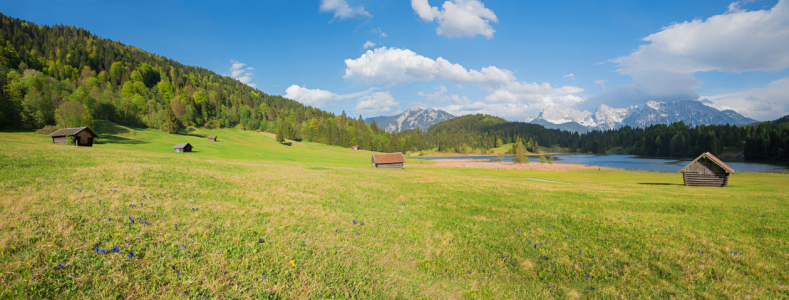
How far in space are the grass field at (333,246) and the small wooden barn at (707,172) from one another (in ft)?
70.1

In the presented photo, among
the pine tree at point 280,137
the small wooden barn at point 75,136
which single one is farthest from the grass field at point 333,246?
the pine tree at point 280,137

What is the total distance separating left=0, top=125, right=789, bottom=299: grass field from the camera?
482 centimetres

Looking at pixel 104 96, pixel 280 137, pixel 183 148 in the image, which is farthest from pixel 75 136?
pixel 280 137

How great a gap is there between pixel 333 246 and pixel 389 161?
48989 mm

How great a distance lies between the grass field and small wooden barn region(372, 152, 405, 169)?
42.1 metres

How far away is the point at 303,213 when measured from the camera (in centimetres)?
1011

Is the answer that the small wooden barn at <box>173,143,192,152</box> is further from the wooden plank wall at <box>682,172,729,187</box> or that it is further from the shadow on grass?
the wooden plank wall at <box>682,172,729,187</box>

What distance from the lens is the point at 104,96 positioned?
86688mm

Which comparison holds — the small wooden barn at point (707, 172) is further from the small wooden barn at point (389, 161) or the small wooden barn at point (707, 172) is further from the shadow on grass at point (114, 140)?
the shadow on grass at point (114, 140)

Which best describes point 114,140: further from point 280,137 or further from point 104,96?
point 280,137

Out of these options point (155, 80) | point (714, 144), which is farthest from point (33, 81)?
point (714, 144)

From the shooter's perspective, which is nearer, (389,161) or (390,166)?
(389,161)

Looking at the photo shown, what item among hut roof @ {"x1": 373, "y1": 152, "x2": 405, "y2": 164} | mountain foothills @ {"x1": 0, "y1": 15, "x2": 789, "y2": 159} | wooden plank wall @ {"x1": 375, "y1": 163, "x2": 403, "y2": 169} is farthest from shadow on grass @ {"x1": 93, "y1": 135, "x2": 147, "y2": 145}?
wooden plank wall @ {"x1": 375, "y1": 163, "x2": 403, "y2": 169}

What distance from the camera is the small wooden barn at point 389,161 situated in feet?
185
